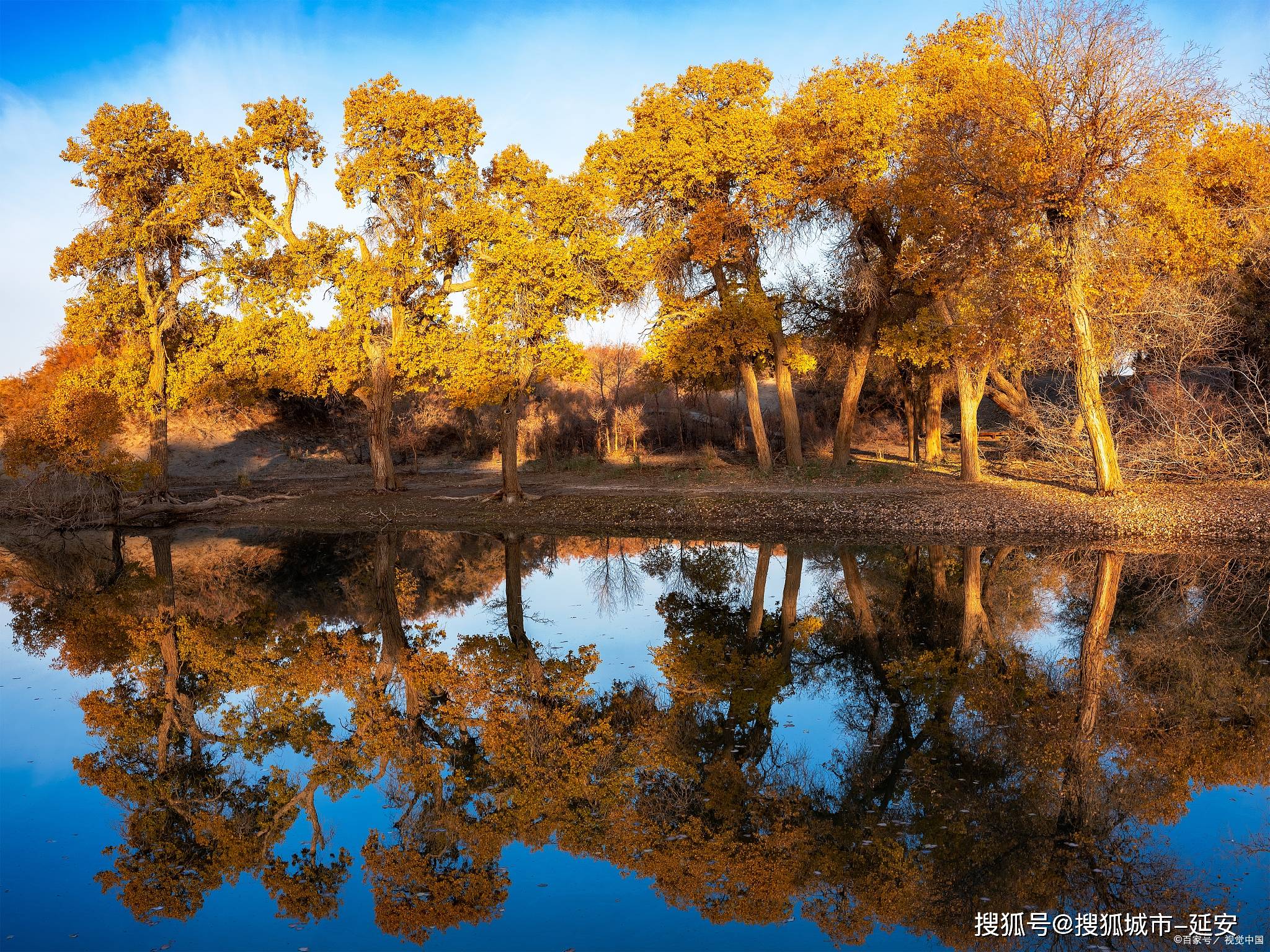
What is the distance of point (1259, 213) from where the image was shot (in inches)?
915

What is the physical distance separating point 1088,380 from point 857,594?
410 inches

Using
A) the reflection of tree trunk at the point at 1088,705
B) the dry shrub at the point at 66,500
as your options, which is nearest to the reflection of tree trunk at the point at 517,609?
the reflection of tree trunk at the point at 1088,705

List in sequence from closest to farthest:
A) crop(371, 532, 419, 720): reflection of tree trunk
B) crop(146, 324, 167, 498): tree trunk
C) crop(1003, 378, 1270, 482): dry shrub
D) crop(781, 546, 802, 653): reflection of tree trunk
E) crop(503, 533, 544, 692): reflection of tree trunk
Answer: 1. crop(371, 532, 419, 720): reflection of tree trunk
2. crop(503, 533, 544, 692): reflection of tree trunk
3. crop(781, 546, 802, 653): reflection of tree trunk
4. crop(1003, 378, 1270, 482): dry shrub
5. crop(146, 324, 167, 498): tree trunk

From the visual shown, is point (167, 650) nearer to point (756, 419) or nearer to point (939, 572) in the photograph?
point (939, 572)

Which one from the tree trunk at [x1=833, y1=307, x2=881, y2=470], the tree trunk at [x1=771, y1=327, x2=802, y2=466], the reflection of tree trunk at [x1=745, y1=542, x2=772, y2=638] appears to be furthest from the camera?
the tree trunk at [x1=771, y1=327, x2=802, y2=466]

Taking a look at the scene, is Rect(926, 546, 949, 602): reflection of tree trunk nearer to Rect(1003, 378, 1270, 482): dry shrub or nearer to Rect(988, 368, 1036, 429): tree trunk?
Rect(1003, 378, 1270, 482): dry shrub

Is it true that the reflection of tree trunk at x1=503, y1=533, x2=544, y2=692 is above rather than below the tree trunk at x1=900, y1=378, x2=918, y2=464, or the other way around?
below

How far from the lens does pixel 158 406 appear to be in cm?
2812

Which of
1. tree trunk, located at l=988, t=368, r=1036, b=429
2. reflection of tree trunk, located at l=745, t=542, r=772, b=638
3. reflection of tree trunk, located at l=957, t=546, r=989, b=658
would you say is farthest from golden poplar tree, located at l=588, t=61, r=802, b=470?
reflection of tree trunk, located at l=957, t=546, r=989, b=658

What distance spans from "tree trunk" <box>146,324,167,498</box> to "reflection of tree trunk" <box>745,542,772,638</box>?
2034 centimetres

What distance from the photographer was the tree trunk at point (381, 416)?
86.6 feet

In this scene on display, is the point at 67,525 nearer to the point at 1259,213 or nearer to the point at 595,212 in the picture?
the point at 595,212

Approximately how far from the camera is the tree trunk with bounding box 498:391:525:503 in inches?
973

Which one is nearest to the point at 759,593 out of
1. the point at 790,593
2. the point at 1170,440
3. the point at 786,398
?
the point at 790,593
